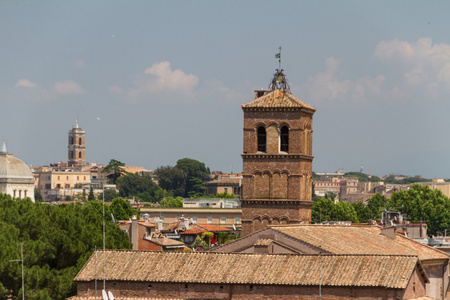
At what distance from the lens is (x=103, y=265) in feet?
161

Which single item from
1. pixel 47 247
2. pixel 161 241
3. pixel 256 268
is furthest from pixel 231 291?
pixel 161 241

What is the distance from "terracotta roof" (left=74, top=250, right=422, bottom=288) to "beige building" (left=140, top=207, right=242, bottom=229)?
261ft

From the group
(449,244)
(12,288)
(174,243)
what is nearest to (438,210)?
(174,243)

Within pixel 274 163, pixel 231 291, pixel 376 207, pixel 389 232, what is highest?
pixel 274 163

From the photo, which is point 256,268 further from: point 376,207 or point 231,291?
point 376,207

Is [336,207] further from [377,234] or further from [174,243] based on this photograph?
[377,234]

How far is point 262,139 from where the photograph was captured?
68.1 metres

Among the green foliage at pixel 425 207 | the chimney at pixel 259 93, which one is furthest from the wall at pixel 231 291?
the green foliage at pixel 425 207

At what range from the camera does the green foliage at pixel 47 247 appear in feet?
174

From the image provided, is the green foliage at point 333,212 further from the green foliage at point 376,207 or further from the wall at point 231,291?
the wall at point 231,291

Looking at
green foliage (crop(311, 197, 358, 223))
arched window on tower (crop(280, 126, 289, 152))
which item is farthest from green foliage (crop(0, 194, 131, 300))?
green foliage (crop(311, 197, 358, 223))

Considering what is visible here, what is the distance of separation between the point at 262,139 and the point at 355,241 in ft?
44.5

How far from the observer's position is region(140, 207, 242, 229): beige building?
133 metres

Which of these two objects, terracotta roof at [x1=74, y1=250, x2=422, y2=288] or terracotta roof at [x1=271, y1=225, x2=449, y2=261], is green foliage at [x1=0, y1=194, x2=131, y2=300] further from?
terracotta roof at [x1=271, y1=225, x2=449, y2=261]
